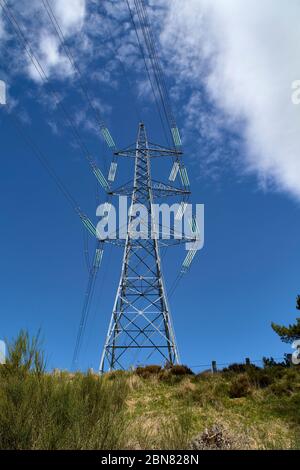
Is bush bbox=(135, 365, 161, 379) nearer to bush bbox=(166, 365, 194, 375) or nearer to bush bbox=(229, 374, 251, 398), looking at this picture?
bush bbox=(166, 365, 194, 375)

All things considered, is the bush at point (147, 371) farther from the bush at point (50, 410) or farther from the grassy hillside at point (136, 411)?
the bush at point (50, 410)

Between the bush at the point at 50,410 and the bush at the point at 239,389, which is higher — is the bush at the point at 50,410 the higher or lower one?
the lower one

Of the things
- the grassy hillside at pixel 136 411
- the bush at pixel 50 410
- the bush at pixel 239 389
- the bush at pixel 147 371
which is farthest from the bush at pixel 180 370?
the bush at pixel 50 410

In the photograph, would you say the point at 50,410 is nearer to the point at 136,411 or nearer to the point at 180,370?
the point at 136,411

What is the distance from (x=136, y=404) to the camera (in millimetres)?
13344

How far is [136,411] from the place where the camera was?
1255 centimetres

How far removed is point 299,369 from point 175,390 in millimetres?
5861

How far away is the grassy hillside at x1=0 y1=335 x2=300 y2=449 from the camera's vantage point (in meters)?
5.77

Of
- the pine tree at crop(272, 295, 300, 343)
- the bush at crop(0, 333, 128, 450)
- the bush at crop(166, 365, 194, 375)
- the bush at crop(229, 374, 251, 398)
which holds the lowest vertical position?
the bush at crop(0, 333, 128, 450)

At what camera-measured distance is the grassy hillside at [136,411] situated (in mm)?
5766

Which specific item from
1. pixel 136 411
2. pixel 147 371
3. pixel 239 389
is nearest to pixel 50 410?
pixel 136 411

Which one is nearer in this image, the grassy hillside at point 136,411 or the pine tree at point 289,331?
the grassy hillside at point 136,411

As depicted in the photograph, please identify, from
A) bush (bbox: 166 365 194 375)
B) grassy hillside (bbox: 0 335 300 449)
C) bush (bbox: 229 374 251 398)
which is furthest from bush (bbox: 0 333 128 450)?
bush (bbox: 166 365 194 375)

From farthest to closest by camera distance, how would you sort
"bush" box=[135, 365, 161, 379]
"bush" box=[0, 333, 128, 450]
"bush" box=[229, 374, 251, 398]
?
1. "bush" box=[135, 365, 161, 379]
2. "bush" box=[229, 374, 251, 398]
3. "bush" box=[0, 333, 128, 450]
